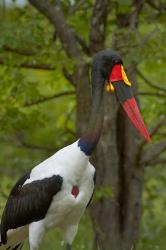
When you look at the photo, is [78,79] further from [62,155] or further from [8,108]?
[62,155]

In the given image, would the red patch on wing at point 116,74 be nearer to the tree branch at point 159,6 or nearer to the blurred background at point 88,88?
the blurred background at point 88,88

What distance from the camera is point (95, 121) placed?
8.21 m

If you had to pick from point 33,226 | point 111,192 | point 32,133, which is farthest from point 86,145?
point 32,133

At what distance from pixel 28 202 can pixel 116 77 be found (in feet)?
4.48

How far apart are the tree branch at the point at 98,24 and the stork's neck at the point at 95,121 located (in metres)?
2.56

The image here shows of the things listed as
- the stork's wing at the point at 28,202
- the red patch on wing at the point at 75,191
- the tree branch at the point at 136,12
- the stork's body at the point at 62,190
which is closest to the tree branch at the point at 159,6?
the tree branch at the point at 136,12

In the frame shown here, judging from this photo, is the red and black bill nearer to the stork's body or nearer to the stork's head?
the stork's head

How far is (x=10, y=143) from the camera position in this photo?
1248cm

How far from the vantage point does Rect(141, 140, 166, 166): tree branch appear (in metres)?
11.4

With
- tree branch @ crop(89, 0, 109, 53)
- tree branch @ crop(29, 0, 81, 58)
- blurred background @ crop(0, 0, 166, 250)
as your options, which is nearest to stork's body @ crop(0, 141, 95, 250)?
blurred background @ crop(0, 0, 166, 250)

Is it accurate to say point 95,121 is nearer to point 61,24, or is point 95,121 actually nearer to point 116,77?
point 116,77

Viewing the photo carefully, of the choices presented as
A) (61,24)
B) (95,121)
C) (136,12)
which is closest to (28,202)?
(95,121)

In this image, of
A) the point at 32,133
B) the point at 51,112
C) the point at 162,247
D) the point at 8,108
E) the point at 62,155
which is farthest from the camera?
the point at 51,112

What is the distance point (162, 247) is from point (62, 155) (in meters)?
2.82
